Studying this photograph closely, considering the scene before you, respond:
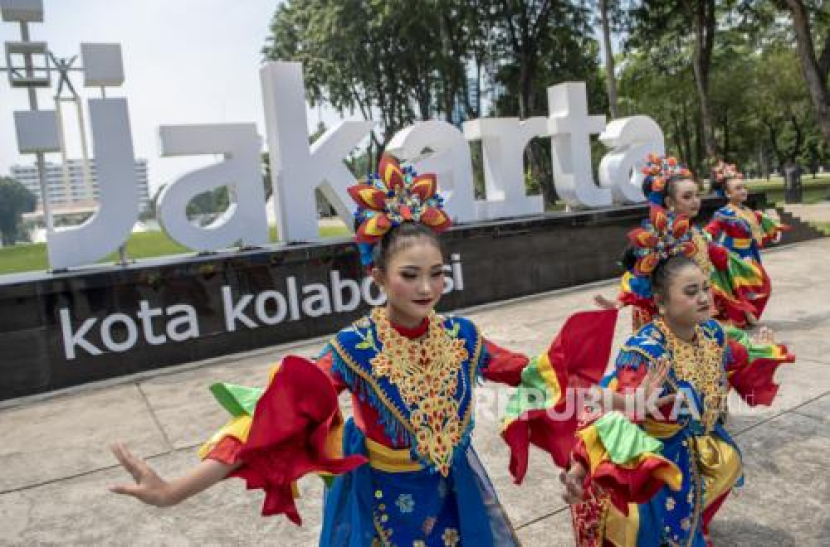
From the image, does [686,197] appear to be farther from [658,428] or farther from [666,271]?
[658,428]

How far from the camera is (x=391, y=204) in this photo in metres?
2.44

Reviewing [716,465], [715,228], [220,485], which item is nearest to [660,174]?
[715,228]

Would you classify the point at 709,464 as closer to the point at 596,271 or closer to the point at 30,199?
the point at 596,271

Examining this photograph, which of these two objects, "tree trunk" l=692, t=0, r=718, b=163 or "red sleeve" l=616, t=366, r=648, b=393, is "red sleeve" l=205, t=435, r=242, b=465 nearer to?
"red sleeve" l=616, t=366, r=648, b=393

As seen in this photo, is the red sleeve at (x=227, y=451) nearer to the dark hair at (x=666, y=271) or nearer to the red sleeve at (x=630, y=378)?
the red sleeve at (x=630, y=378)

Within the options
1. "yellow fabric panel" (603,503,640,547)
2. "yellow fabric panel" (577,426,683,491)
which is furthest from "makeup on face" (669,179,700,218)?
"yellow fabric panel" (577,426,683,491)

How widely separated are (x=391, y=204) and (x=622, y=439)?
1.15 metres

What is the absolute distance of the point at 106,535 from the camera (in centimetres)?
365

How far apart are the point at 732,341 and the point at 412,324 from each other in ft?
5.22

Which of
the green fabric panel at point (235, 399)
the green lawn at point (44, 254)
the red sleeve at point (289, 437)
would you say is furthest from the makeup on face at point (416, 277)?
the green lawn at point (44, 254)

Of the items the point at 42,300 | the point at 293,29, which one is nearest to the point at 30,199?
the point at 293,29

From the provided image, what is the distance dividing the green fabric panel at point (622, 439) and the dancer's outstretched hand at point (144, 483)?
4.61 feet

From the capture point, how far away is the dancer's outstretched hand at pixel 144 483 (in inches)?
68.7

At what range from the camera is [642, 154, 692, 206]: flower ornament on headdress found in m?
5.77
